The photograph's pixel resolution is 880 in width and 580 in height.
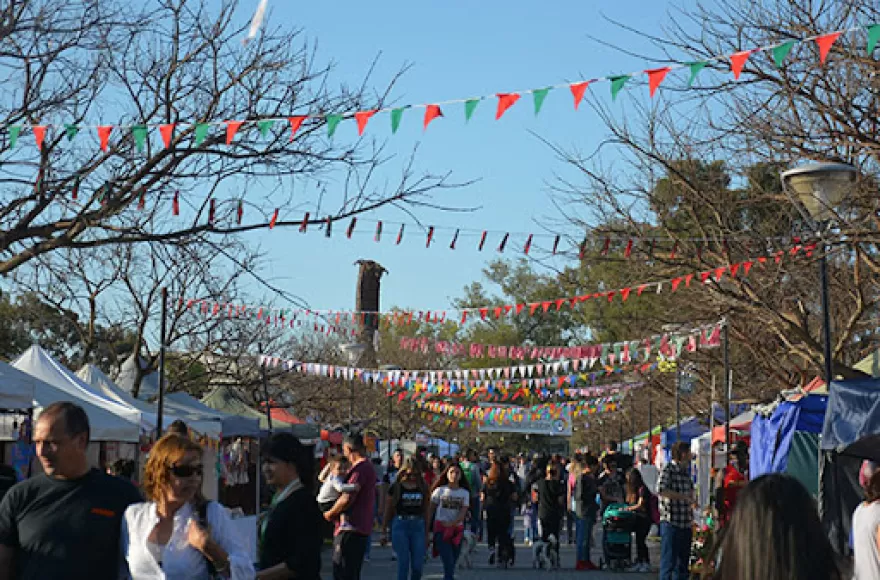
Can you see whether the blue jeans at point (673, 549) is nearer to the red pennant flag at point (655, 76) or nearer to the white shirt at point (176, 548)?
the red pennant flag at point (655, 76)

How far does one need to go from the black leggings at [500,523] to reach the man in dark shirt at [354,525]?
8.42m

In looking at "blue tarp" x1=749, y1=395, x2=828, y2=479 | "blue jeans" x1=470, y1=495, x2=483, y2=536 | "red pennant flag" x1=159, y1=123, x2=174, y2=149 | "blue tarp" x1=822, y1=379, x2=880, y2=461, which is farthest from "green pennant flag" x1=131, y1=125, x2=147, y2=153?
"blue jeans" x1=470, y1=495, x2=483, y2=536

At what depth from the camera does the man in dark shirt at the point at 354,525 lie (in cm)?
1006

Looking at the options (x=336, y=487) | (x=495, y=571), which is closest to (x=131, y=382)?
(x=495, y=571)

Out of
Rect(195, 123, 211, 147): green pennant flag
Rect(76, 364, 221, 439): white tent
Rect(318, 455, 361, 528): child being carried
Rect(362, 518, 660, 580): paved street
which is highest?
Rect(195, 123, 211, 147): green pennant flag

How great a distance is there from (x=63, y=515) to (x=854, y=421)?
7497 millimetres

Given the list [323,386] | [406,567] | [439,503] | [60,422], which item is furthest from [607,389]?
[60,422]

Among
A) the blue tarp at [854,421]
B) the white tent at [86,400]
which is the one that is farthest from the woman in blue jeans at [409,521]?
the white tent at [86,400]

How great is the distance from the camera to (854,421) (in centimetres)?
1029

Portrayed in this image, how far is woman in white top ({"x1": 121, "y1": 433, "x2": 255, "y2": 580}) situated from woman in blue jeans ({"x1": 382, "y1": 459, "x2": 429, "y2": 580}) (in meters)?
7.49

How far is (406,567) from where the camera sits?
12.4 metres

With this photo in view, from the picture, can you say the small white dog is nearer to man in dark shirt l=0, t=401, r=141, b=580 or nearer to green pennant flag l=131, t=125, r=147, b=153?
green pennant flag l=131, t=125, r=147, b=153

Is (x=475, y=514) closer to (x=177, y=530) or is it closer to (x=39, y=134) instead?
(x=39, y=134)

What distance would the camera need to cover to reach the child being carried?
406 inches
